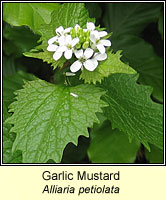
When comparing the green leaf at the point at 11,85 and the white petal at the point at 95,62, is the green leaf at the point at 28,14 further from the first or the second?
the white petal at the point at 95,62

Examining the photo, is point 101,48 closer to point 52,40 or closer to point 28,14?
point 52,40

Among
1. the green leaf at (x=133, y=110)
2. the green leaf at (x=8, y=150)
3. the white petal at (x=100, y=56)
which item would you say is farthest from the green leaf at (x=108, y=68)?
the green leaf at (x=8, y=150)

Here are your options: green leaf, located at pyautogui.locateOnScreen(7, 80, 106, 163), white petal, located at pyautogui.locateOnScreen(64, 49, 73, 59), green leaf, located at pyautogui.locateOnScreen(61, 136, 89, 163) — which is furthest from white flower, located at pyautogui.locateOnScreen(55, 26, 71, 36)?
green leaf, located at pyautogui.locateOnScreen(61, 136, 89, 163)

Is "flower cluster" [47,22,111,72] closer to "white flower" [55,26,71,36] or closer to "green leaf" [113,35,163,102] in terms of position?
"white flower" [55,26,71,36]

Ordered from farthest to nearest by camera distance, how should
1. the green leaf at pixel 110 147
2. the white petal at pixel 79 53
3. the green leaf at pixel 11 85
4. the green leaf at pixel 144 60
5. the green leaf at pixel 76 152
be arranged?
the green leaf at pixel 76 152 < the green leaf at pixel 144 60 < the green leaf at pixel 110 147 < the green leaf at pixel 11 85 < the white petal at pixel 79 53

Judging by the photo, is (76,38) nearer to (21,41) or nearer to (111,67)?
(111,67)

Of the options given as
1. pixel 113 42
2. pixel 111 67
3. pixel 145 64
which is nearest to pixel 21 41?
pixel 113 42
